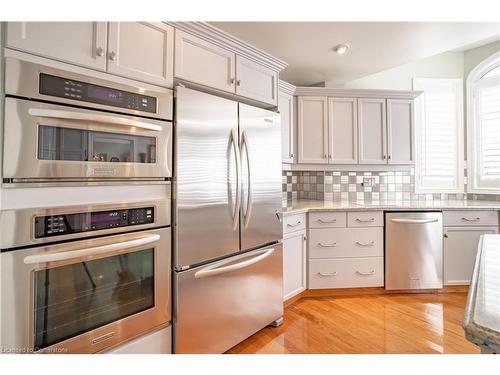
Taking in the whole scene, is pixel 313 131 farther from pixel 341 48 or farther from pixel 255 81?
pixel 255 81

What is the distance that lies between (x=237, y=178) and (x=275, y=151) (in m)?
0.50

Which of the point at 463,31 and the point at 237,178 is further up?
the point at 463,31

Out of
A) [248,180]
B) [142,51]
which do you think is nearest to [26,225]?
[142,51]

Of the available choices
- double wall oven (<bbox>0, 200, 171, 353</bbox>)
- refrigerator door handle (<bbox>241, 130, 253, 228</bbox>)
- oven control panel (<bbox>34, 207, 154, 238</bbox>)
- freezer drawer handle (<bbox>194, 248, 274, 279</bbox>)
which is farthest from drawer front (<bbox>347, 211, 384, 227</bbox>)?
oven control panel (<bbox>34, 207, 154, 238</bbox>)

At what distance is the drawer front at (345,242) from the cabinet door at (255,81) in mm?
1373

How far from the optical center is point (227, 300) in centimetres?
180

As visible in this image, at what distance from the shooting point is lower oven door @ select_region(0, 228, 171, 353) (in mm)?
1054

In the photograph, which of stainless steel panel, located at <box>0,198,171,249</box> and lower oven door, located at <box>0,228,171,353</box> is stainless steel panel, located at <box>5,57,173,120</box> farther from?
lower oven door, located at <box>0,228,171,353</box>

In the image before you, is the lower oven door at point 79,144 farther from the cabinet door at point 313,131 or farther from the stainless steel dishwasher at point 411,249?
the stainless steel dishwasher at point 411,249
